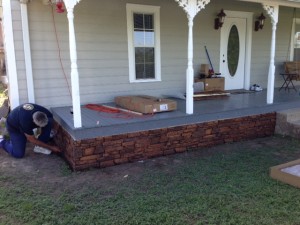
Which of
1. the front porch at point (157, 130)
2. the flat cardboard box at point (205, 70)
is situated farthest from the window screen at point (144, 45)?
the flat cardboard box at point (205, 70)

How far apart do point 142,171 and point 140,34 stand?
10.3 ft

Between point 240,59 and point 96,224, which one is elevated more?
point 240,59

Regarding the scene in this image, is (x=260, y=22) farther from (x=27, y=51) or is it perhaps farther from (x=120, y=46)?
(x=27, y=51)

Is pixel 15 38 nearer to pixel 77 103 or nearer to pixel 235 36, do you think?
pixel 77 103

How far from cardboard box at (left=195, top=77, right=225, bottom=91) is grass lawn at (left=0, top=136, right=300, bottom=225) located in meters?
2.43

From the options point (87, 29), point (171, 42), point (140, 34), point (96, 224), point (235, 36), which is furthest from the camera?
point (235, 36)

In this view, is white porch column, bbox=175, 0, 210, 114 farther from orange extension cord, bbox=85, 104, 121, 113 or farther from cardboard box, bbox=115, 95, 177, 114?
orange extension cord, bbox=85, 104, 121, 113

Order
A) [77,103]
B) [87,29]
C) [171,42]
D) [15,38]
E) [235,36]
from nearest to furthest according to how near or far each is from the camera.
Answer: [77,103] → [15,38] → [87,29] → [171,42] → [235,36]

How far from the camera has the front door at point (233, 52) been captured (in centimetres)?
739

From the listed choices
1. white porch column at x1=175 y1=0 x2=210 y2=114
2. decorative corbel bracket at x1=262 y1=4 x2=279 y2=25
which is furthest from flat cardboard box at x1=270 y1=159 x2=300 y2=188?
decorative corbel bracket at x1=262 y1=4 x2=279 y2=25

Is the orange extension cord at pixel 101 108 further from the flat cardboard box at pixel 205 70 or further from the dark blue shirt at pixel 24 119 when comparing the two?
the flat cardboard box at pixel 205 70

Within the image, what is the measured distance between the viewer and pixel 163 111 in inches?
198

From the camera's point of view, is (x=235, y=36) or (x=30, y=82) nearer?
(x=30, y=82)

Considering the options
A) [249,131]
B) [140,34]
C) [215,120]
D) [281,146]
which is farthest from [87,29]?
[281,146]
